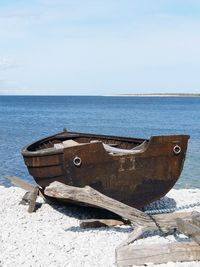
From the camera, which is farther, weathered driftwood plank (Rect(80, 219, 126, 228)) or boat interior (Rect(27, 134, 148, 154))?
boat interior (Rect(27, 134, 148, 154))

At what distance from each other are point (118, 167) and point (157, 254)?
2.83 meters

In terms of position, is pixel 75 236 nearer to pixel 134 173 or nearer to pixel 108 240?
pixel 108 240

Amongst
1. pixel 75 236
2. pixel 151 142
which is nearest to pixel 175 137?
pixel 151 142

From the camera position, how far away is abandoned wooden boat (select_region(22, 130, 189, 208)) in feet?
33.3

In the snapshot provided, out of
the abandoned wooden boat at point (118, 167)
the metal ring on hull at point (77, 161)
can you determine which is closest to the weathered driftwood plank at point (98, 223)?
the abandoned wooden boat at point (118, 167)

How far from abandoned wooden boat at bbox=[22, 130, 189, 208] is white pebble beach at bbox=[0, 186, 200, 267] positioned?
0.87m

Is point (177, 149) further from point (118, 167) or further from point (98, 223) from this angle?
point (98, 223)

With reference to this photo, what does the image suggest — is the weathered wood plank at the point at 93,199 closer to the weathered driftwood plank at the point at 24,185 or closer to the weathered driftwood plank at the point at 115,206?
the weathered driftwood plank at the point at 115,206

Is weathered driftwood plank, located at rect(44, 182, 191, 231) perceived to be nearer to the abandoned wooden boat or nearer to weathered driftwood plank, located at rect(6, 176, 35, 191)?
the abandoned wooden boat

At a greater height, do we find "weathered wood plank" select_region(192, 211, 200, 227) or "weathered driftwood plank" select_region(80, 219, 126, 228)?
"weathered wood plank" select_region(192, 211, 200, 227)

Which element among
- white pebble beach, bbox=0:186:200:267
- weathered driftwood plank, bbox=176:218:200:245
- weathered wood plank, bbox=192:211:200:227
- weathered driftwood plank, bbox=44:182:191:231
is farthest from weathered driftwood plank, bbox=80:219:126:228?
weathered wood plank, bbox=192:211:200:227

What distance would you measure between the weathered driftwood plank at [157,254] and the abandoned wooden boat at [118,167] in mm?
2591

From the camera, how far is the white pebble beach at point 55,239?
810cm

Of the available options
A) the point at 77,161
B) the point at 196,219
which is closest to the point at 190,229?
the point at 196,219
